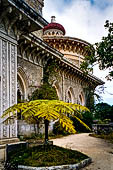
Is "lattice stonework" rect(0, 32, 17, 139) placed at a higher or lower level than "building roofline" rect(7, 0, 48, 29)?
lower

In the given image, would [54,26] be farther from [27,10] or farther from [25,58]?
[27,10]

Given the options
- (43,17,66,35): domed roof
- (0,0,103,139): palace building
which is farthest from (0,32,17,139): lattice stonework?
(43,17,66,35): domed roof

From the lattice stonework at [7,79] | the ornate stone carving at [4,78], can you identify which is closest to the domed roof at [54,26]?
the lattice stonework at [7,79]

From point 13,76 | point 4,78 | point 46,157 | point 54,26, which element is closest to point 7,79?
point 4,78

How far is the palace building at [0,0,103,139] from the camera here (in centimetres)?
868

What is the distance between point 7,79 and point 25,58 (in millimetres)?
3813

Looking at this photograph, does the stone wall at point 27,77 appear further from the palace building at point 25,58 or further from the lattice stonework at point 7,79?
the lattice stonework at point 7,79

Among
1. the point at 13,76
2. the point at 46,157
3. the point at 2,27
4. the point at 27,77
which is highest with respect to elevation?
the point at 2,27

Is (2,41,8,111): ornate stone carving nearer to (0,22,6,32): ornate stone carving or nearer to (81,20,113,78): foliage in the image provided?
(0,22,6,32): ornate stone carving

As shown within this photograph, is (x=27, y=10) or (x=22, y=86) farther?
(x=22, y=86)

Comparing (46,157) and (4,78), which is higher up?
(4,78)

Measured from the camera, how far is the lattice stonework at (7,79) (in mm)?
8438

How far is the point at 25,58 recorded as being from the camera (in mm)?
12406

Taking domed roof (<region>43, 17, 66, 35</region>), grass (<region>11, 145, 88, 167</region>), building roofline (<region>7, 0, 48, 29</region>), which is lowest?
grass (<region>11, 145, 88, 167</region>)
